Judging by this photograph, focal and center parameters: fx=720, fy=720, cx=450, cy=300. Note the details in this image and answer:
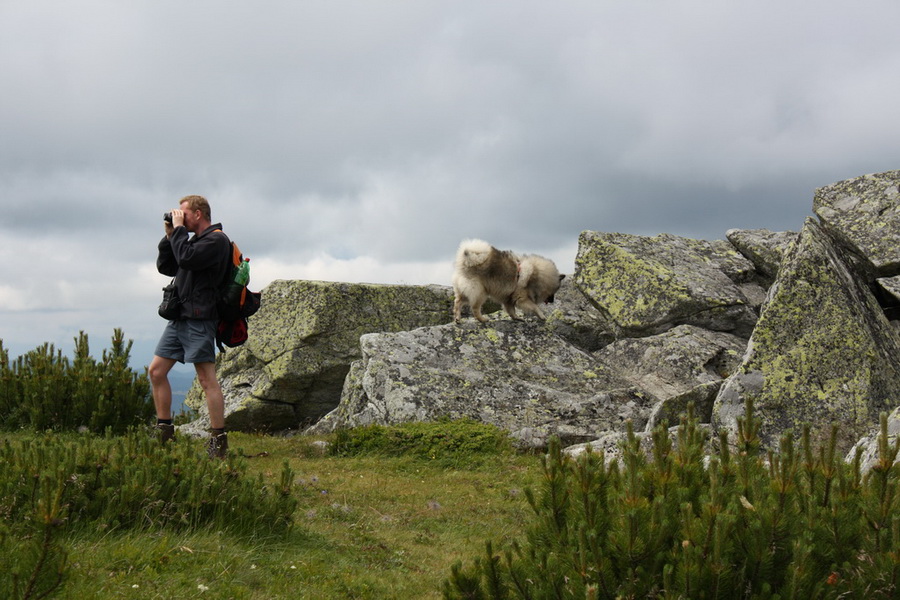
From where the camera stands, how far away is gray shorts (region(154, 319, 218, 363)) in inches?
352

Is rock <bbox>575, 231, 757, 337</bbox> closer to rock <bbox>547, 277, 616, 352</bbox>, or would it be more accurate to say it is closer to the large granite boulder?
rock <bbox>547, 277, 616, 352</bbox>

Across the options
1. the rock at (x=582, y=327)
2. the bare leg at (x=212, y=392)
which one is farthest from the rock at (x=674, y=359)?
the bare leg at (x=212, y=392)

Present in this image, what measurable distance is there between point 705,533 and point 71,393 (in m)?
11.5

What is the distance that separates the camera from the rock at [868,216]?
1223 cm

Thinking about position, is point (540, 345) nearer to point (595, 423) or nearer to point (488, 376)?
point (488, 376)

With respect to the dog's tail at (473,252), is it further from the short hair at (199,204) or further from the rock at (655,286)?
the short hair at (199,204)

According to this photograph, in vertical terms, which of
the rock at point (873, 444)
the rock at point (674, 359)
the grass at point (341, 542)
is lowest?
the grass at point (341, 542)

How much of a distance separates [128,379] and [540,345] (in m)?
7.66

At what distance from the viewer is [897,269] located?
1223 cm

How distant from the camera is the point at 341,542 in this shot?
667 centimetres

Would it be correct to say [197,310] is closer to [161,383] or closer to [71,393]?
[161,383]

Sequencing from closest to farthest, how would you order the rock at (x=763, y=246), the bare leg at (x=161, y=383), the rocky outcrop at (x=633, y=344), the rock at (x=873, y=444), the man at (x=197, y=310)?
the rock at (x=873, y=444) < the man at (x=197, y=310) < the bare leg at (x=161, y=383) < the rocky outcrop at (x=633, y=344) < the rock at (x=763, y=246)

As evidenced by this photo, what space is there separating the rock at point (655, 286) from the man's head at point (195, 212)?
8398 mm

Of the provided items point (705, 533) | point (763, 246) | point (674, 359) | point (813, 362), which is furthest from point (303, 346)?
point (705, 533)
